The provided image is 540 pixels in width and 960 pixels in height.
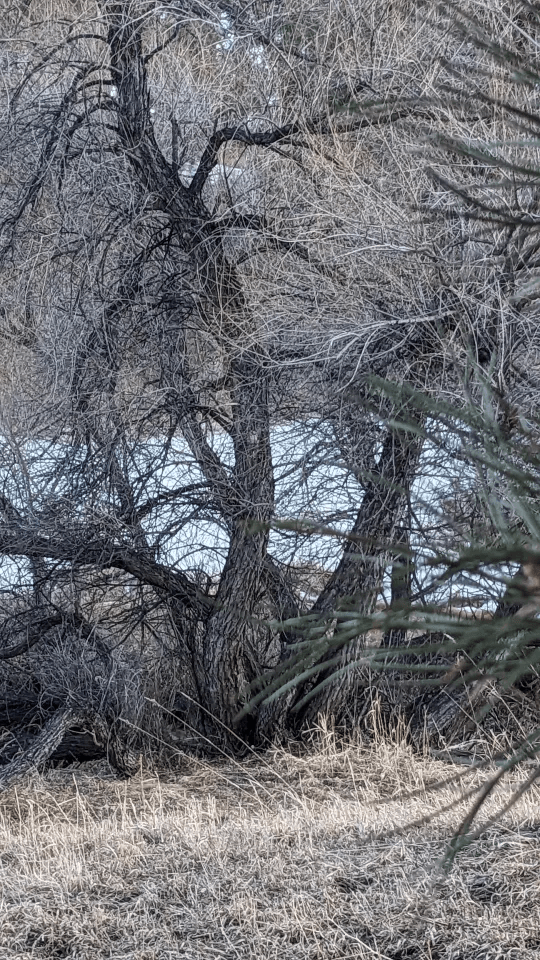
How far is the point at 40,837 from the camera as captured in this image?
631 centimetres

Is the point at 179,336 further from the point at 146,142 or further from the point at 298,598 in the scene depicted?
the point at 298,598

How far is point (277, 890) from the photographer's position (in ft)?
14.7

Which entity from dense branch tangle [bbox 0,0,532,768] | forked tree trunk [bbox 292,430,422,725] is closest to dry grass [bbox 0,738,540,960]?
forked tree trunk [bbox 292,430,422,725]

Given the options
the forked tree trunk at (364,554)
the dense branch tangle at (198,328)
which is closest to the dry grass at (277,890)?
the forked tree trunk at (364,554)

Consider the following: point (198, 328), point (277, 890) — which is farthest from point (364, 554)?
point (277, 890)

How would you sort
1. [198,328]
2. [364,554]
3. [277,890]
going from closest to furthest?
[277,890], [364,554], [198,328]

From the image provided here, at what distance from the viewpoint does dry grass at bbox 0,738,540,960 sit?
402 centimetres

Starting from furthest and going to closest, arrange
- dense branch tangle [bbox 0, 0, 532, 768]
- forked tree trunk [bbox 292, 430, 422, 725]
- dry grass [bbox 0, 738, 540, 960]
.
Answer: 1. forked tree trunk [bbox 292, 430, 422, 725]
2. dense branch tangle [bbox 0, 0, 532, 768]
3. dry grass [bbox 0, 738, 540, 960]

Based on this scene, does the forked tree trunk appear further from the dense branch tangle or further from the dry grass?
the dry grass

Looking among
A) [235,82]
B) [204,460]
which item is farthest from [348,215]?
[204,460]

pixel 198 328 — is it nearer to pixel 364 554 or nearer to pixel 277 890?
pixel 364 554

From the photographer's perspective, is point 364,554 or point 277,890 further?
point 364,554

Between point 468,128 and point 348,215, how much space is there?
3.06ft

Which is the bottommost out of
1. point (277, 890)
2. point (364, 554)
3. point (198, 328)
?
point (277, 890)
